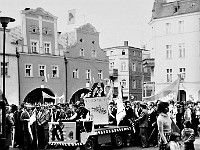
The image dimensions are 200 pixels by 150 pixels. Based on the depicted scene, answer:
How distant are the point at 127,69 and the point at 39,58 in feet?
80.2

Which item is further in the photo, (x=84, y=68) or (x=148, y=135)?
(x=84, y=68)

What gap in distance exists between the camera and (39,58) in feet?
131

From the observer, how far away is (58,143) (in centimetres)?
1410

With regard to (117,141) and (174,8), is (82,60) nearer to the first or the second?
(174,8)

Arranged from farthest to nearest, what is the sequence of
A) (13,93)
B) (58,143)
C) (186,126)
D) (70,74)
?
(70,74), (13,93), (58,143), (186,126)

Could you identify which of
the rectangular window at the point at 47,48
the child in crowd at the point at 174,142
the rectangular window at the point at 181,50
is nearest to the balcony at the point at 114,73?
the rectangular window at the point at 181,50

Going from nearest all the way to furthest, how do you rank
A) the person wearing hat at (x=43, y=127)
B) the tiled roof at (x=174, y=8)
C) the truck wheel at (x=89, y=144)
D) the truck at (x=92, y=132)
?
the truck at (x=92, y=132) → the truck wheel at (x=89, y=144) → the person wearing hat at (x=43, y=127) → the tiled roof at (x=174, y=8)

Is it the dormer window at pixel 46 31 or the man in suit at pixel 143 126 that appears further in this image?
the dormer window at pixel 46 31

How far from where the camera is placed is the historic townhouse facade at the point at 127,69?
61688 millimetres

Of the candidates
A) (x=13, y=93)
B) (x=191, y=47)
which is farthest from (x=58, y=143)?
(x=191, y=47)

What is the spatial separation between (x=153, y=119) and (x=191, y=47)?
95.7 ft

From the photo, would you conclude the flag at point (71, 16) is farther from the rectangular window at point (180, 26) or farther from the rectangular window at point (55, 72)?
the rectangular window at point (180, 26)

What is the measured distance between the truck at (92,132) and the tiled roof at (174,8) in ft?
101

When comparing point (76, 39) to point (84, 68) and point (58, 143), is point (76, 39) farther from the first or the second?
point (58, 143)
